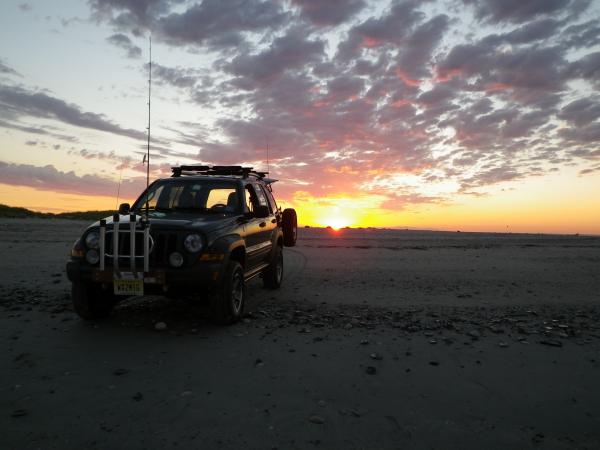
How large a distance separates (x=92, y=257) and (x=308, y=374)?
3.19 meters

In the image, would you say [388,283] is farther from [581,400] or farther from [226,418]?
[226,418]

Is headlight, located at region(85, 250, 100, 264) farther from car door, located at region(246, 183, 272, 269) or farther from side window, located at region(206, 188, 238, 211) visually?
car door, located at region(246, 183, 272, 269)

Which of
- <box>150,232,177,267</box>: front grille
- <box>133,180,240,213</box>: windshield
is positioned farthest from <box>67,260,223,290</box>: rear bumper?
<box>133,180,240,213</box>: windshield

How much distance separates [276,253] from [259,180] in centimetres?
150

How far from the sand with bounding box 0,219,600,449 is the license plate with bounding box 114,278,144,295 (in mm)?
533

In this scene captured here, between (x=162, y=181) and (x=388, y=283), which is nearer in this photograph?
(x=162, y=181)

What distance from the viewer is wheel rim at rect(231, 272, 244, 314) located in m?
5.88

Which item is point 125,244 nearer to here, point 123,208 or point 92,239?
point 92,239

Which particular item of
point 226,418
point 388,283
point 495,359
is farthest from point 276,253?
point 226,418

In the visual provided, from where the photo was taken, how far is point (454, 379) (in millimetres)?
4113

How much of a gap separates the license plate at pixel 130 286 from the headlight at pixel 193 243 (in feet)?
2.21

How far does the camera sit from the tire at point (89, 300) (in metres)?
5.68

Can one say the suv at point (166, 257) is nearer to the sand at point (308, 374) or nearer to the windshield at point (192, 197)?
the windshield at point (192, 197)

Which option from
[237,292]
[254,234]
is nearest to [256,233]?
[254,234]
